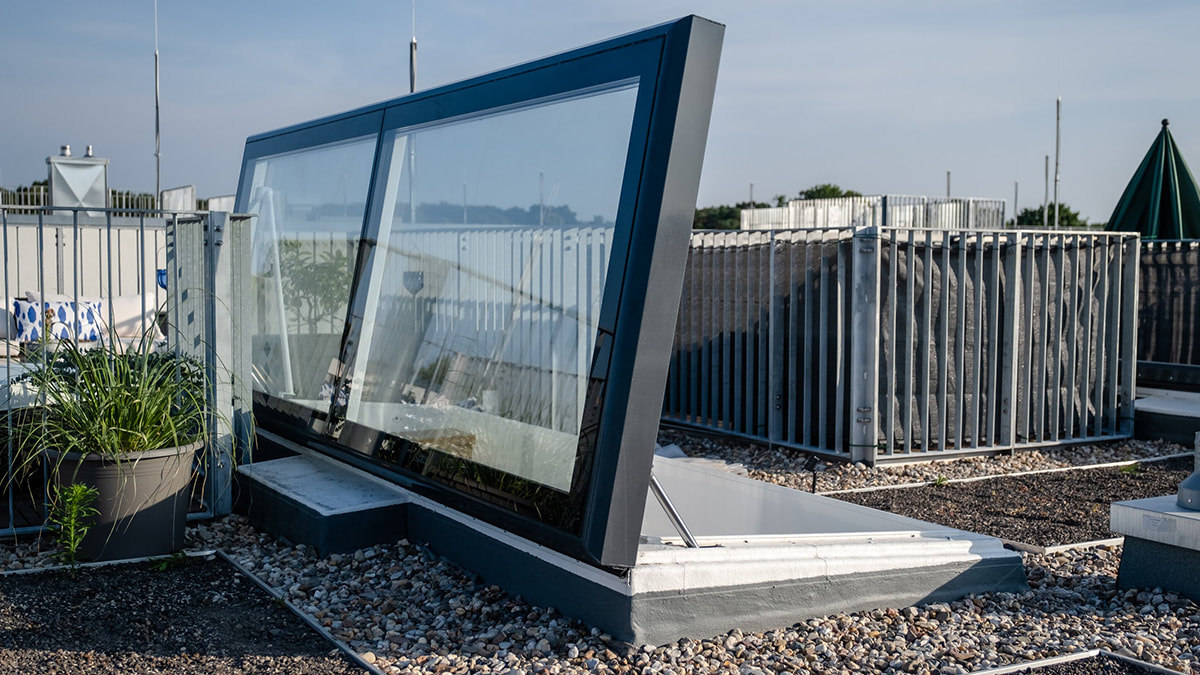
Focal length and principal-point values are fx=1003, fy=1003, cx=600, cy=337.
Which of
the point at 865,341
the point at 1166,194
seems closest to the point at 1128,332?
the point at 865,341

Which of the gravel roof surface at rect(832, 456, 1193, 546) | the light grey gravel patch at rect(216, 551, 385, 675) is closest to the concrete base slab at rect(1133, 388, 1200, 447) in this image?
the gravel roof surface at rect(832, 456, 1193, 546)

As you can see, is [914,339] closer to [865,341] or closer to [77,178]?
[865,341]

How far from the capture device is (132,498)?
4516 mm

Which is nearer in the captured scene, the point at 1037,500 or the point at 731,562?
the point at 731,562

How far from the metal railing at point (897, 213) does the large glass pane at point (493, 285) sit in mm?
19035

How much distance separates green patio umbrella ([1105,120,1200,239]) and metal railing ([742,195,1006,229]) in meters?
10.8

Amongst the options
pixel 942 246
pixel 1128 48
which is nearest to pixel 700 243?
pixel 942 246

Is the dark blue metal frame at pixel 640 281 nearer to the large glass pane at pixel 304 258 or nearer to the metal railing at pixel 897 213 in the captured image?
the large glass pane at pixel 304 258

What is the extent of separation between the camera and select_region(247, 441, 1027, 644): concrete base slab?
3.55m

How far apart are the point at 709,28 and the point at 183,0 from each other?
38.4ft

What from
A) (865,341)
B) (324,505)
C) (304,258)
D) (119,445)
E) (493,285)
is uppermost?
(304,258)

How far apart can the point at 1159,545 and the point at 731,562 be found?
7.03 feet

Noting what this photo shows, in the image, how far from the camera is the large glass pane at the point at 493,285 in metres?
3.66

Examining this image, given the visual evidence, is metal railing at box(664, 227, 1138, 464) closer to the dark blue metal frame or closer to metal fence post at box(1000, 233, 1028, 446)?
metal fence post at box(1000, 233, 1028, 446)
